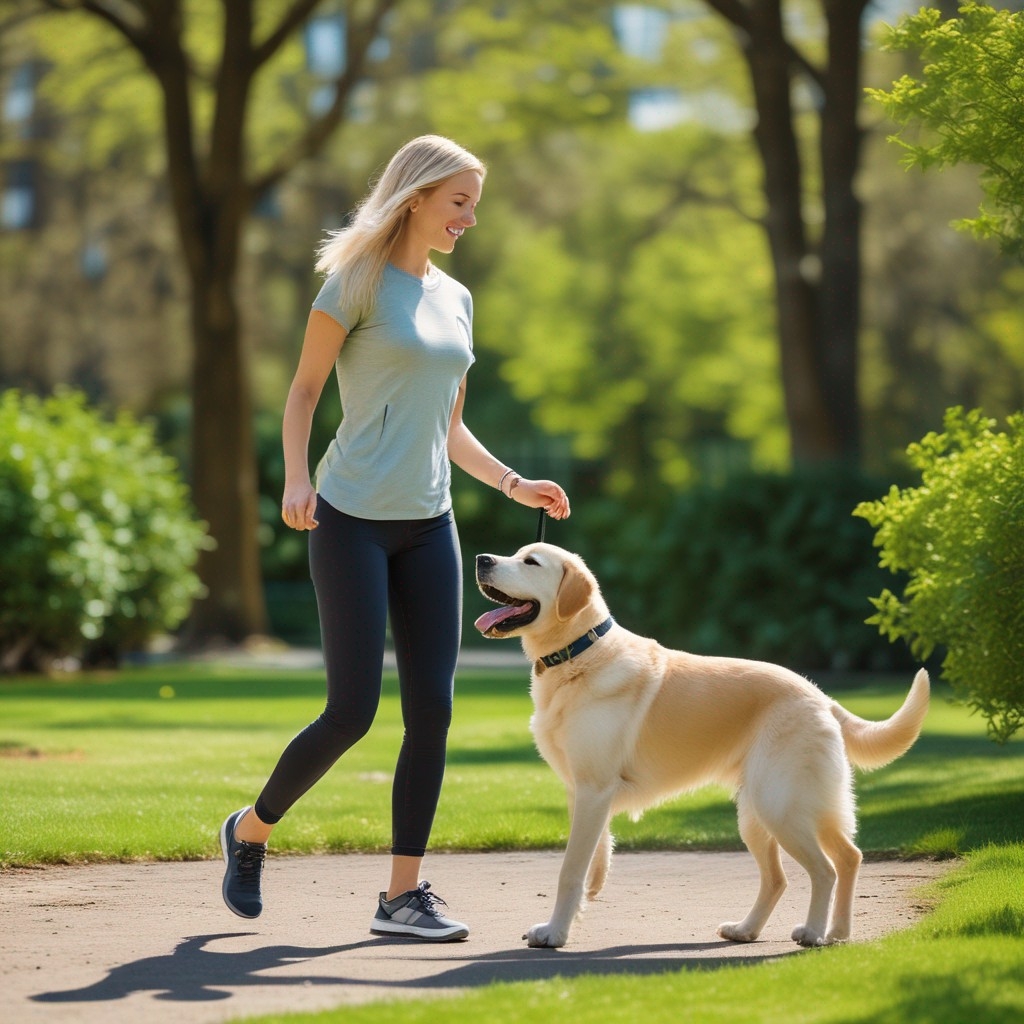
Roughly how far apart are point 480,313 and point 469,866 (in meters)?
32.1

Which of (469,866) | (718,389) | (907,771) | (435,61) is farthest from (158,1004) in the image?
(718,389)

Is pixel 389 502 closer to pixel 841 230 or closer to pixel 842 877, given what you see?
pixel 842 877

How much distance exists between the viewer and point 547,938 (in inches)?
215

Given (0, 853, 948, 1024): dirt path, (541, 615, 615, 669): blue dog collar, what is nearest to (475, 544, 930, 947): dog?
(541, 615, 615, 669): blue dog collar

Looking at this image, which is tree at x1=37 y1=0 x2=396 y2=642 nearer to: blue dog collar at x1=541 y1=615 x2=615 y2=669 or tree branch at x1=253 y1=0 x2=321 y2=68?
tree branch at x1=253 y1=0 x2=321 y2=68

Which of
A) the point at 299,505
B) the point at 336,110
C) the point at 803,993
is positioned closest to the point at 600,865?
the point at 803,993

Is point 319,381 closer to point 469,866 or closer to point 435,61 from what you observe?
point 469,866

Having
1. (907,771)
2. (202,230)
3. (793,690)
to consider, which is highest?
(202,230)

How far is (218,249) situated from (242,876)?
1800 cm

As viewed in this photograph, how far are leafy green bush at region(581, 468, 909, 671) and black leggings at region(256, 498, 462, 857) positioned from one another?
1315 centimetres

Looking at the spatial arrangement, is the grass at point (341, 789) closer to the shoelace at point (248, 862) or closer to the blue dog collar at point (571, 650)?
the shoelace at point (248, 862)

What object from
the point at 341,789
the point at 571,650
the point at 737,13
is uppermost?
the point at 737,13

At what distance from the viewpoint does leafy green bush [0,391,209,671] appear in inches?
683

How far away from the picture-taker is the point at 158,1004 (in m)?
4.55
